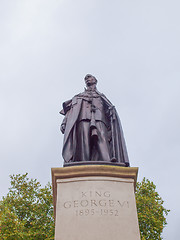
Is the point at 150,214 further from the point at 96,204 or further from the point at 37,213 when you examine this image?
the point at 96,204

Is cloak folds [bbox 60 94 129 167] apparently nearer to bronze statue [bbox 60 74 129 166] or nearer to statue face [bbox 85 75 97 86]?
bronze statue [bbox 60 74 129 166]

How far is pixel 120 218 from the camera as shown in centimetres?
554

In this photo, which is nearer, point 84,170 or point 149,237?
point 84,170

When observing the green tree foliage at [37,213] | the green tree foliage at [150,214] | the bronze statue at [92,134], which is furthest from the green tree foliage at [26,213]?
the bronze statue at [92,134]

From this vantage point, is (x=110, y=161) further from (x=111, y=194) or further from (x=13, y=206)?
(x=13, y=206)

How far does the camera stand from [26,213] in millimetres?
18797

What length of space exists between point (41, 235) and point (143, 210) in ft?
19.4

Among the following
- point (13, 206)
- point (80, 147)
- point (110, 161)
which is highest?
point (13, 206)

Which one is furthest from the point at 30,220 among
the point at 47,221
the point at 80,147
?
the point at 80,147

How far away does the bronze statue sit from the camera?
7035 millimetres

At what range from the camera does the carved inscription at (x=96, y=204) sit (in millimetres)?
5547

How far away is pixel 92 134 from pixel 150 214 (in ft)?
39.2

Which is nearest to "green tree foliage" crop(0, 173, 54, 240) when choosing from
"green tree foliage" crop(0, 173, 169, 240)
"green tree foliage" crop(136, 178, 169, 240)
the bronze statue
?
"green tree foliage" crop(0, 173, 169, 240)

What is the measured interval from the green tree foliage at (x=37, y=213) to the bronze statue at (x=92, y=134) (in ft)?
33.5
